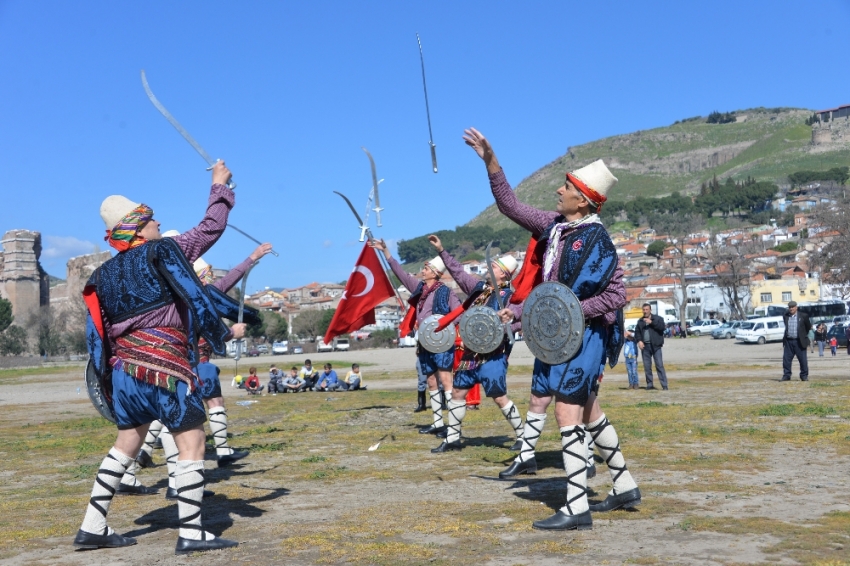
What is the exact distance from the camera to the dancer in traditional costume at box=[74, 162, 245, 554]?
18.7ft

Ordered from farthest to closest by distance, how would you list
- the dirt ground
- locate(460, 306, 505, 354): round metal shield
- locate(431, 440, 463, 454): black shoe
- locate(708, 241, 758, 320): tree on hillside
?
locate(708, 241, 758, 320): tree on hillside < locate(431, 440, 463, 454): black shoe < locate(460, 306, 505, 354): round metal shield < the dirt ground

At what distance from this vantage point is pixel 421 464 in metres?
9.22

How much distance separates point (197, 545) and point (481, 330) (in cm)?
460

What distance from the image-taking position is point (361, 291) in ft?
47.6

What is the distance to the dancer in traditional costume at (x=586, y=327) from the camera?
599 cm

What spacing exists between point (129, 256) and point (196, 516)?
174 cm

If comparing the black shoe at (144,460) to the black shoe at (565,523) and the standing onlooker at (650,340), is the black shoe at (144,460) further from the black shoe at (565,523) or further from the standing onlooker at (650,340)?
the standing onlooker at (650,340)

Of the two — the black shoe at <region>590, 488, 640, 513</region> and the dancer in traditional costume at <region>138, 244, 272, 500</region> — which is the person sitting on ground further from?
the black shoe at <region>590, 488, 640, 513</region>

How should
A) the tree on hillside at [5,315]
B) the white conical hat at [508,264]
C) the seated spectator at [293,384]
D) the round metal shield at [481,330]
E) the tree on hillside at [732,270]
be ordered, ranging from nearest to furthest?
1. the round metal shield at [481,330]
2. the white conical hat at [508,264]
3. the seated spectator at [293,384]
4. the tree on hillside at [5,315]
5. the tree on hillside at [732,270]

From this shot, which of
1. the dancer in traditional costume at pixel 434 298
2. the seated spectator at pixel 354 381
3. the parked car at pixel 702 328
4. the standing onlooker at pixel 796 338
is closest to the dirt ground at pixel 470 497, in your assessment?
the dancer in traditional costume at pixel 434 298

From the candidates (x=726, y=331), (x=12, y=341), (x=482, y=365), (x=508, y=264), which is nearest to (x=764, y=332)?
(x=726, y=331)

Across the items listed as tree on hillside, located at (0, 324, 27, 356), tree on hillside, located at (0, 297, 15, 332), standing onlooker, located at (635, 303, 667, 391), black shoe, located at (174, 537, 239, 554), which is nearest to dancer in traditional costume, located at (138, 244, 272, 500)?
black shoe, located at (174, 537, 239, 554)

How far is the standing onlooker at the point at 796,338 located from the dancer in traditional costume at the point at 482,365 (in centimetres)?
1240

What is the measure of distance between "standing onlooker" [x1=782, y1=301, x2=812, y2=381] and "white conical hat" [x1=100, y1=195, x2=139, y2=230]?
17355 millimetres
